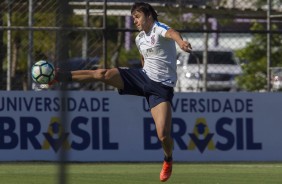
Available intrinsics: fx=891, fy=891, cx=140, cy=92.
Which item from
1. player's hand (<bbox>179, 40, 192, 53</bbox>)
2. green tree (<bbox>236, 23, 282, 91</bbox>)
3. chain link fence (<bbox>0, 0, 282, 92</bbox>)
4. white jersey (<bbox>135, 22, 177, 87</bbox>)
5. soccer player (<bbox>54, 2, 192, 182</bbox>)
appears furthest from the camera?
green tree (<bbox>236, 23, 282, 91</bbox>)

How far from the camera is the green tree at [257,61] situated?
18016 mm

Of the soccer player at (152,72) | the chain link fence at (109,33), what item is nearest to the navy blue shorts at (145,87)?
the soccer player at (152,72)

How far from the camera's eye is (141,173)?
37.3 ft

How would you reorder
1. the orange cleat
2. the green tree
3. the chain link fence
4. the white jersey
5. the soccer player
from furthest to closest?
1. the green tree
2. the chain link fence
3. the white jersey
4. the soccer player
5. the orange cleat

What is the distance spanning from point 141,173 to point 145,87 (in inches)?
72.3

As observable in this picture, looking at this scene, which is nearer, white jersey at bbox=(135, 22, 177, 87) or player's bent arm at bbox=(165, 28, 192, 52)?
player's bent arm at bbox=(165, 28, 192, 52)

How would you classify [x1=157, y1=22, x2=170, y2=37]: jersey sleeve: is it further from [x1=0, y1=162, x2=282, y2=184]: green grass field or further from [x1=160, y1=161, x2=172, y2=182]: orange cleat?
[x1=0, y1=162, x2=282, y2=184]: green grass field

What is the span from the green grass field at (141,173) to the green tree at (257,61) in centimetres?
481

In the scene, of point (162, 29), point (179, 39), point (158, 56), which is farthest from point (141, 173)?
point (179, 39)

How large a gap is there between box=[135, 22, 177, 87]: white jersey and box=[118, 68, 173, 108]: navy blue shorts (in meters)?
0.06

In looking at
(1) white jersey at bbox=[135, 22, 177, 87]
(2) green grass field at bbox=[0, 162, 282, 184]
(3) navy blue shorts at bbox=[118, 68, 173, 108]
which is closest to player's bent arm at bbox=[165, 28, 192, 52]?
(1) white jersey at bbox=[135, 22, 177, 87]

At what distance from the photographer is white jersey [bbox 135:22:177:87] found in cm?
991

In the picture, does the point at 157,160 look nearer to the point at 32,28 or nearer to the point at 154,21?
the point at 32,28

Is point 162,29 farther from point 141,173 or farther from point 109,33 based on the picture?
point 109,33
